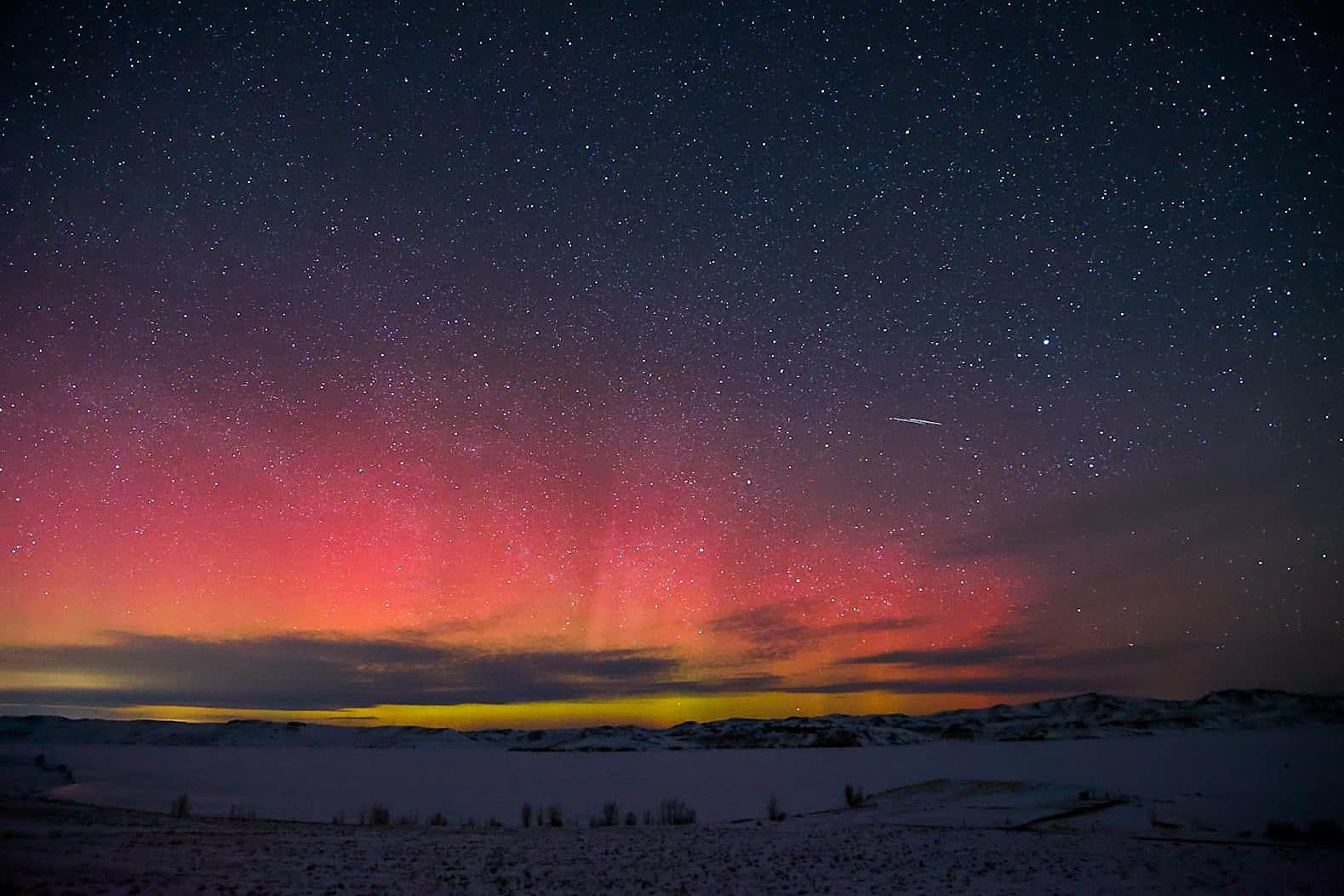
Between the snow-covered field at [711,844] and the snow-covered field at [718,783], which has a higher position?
the snow-covered field at [711,844]

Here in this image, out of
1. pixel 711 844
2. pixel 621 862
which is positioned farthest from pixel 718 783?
pixel 621 862

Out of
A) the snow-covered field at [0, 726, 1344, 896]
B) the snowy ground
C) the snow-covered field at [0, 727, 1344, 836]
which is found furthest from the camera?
the snow-covered field at [0, 727, 1344, 836]

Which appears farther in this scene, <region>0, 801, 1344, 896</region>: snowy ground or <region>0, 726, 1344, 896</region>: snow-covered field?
<region>0, 726, 1344, 896</region>: snow-covered field

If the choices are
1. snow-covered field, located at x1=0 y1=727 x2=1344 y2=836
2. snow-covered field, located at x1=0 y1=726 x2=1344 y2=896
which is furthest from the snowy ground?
snow-covered field, located at x1=0 y1=727 x2=1344 y2=836

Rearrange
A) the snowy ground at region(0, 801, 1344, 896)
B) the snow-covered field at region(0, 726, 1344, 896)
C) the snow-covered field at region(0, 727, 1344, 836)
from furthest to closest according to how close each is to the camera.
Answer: the snow-covered field at region(0, 727, 1344, 836)
the snow-covered field at region(0, 726, 1344, 896)
the snowy ground at region(0, 801, 1344, 896)

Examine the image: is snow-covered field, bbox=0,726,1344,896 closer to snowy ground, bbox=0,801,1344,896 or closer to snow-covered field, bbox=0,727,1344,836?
snowy ground, bbox=0,801,1344,896

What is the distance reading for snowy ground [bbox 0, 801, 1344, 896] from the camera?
1202 cm

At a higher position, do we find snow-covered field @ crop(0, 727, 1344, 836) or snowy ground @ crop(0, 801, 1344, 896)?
snowy ground @ crop(0, 801, 1344, 896)

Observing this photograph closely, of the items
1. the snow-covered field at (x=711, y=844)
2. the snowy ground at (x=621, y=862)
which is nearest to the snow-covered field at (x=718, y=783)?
the snow-covered field at (x=711, y=844)

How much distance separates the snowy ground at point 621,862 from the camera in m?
12.0

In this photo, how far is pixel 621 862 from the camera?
1526 centimetres

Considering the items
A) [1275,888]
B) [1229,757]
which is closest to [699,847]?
[1275,888]

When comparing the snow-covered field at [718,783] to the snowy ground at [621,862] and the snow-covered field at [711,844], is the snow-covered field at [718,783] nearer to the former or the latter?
the snow-covered field at [711,844]

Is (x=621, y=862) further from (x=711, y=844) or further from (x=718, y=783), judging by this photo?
(x=718, y=783)
